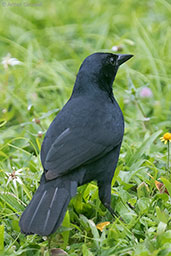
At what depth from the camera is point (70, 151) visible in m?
2.94

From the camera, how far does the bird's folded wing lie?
2.88 meters

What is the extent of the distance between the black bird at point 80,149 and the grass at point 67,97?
21 cm

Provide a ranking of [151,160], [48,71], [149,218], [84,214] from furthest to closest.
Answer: [48,71], [151,160], [84,214], [149,218]

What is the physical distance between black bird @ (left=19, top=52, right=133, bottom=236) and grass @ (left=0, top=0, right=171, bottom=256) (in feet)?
0.70

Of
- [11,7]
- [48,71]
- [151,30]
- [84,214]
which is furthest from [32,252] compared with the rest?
[11,7]

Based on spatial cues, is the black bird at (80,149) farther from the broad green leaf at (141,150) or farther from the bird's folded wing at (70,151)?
the broad green leaf at (141,150)

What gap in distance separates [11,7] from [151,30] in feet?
7.44

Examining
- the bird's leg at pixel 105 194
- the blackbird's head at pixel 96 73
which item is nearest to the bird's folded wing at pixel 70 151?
the bird's leg at pixel 105 194

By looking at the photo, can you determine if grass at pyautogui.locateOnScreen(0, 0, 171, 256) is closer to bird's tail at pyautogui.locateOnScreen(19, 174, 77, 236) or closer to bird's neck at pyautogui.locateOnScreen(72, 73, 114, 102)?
bird's tail at pyautogui.locateOnScreen(19, 174, 77, 236)

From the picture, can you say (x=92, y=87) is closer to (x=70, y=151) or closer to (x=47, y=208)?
(x=70, y=151)

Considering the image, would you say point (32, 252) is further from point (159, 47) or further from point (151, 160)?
point (159, 47)

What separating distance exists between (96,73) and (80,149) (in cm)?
73

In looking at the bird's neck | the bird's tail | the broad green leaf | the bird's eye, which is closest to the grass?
the broad green leaf

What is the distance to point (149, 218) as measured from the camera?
302cm
